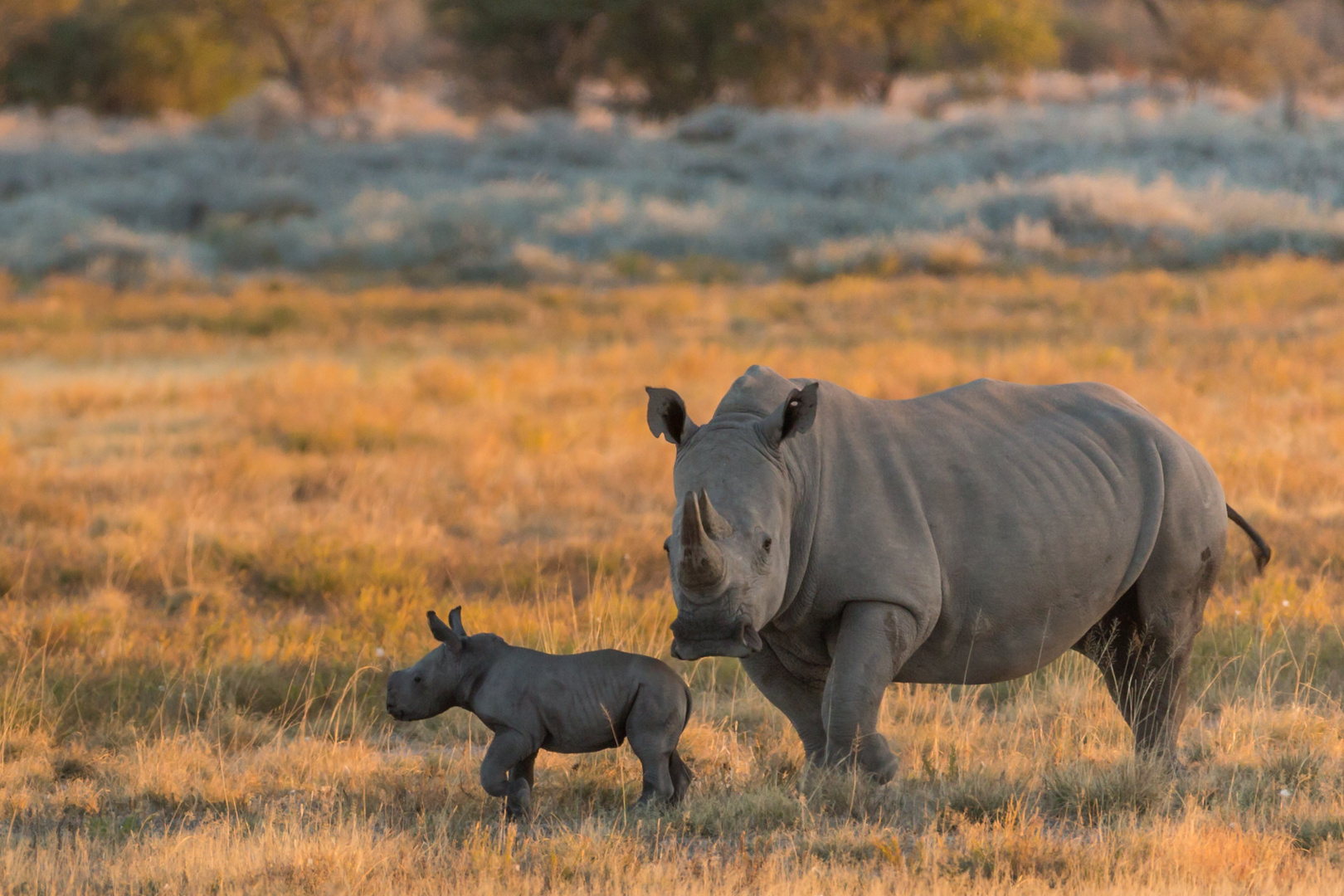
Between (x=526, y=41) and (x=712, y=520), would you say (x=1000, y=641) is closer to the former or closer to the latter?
(x=712, y=520)

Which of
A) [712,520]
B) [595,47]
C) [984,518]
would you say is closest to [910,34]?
[595,47]

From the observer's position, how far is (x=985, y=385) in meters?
5.59

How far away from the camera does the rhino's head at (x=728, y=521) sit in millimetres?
4309

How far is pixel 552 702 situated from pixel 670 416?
3.14 feet

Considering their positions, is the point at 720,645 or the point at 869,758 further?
the point at 869,758

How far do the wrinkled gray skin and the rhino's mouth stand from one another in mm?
583

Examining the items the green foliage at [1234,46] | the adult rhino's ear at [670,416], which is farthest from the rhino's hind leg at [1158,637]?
the green foliage at [1234,46]

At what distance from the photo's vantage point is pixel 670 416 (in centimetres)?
483

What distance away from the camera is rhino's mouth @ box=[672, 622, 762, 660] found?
14.3 ft

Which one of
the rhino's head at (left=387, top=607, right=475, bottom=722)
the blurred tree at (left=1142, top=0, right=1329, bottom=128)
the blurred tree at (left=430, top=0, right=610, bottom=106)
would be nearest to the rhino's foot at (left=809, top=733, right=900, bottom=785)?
the rhino's head at (left=387, top=607, right=475, bottom=722)

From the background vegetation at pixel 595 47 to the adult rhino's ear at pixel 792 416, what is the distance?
138 ft

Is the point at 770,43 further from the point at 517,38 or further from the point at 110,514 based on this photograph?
the point at 110,514

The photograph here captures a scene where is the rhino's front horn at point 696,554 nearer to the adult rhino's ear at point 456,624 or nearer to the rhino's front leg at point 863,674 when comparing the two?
the rhino's front leg at point 863,674

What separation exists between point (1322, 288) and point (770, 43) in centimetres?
2968
